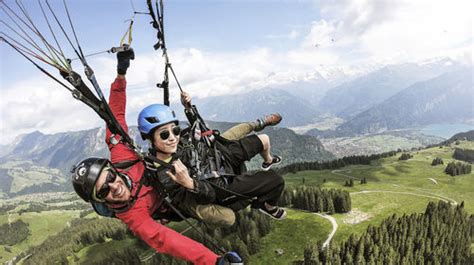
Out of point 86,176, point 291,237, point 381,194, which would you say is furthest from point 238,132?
point 381,194

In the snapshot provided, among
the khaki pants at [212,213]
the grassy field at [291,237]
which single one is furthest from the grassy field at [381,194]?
the khaki pants at [212,213]

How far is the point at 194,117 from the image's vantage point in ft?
36.7

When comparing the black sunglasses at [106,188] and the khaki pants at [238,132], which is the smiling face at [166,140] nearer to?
the black sunglasses at [106,188]

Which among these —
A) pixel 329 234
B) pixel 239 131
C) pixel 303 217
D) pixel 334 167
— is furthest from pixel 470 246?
pixel 334 167

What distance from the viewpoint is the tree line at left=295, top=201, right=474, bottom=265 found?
46.8 meters

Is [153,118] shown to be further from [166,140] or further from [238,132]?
[238,132]

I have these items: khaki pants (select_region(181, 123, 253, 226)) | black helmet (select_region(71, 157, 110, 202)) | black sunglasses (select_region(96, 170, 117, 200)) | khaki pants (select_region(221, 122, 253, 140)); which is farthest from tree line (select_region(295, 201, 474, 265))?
black helmet (select_region(71, 157, 110, 202))

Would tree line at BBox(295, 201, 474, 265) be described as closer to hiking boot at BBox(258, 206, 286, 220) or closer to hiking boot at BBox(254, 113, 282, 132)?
hiking boot at BBox(258, 206, 286, 220)

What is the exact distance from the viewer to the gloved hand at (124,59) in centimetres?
987

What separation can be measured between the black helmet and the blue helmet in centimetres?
150

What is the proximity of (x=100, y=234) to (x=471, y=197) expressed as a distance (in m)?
104

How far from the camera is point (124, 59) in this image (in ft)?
33.0

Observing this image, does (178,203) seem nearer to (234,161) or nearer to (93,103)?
(234,161)

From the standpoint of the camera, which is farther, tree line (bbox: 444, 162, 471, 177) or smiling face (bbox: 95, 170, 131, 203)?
tree line (bbox: 444, 162, 471, 177)
